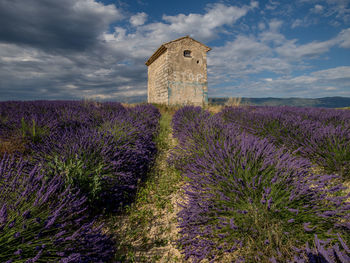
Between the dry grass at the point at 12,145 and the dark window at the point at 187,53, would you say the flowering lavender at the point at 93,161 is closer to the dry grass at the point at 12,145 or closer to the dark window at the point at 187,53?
the dry grass at the point at 12,145

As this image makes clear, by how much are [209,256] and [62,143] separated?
211 cm

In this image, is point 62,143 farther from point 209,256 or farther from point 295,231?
point 295,231

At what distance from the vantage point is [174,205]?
2.35m

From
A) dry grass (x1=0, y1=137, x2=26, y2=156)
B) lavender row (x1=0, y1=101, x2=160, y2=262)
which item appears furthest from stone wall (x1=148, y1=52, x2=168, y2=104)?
dry grass (x1=0, y1=137, x2=26, y2=156)

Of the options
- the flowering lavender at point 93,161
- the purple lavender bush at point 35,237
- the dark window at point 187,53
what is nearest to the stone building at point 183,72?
the dark window at point 187,53

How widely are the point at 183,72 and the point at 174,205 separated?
1094 centimetres

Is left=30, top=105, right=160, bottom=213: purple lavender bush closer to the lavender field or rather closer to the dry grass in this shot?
the lavender field

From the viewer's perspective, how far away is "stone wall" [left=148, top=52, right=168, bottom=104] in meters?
12.1

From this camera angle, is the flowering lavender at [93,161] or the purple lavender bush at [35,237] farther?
the flowering lavender at [93,161]

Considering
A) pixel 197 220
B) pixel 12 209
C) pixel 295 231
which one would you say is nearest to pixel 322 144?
pixel 295 231

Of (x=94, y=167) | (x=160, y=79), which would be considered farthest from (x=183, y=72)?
(x=94, y=167)

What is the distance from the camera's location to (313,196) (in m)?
1.46

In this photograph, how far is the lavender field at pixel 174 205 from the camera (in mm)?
1176

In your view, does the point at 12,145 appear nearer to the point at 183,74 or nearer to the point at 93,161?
the point at 93,161
